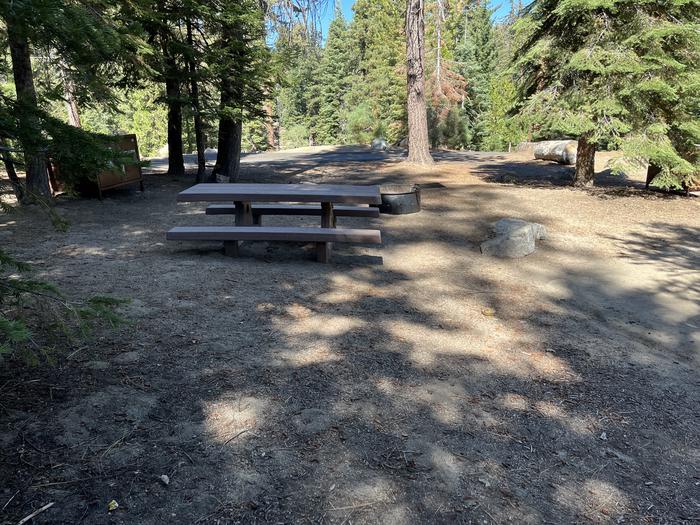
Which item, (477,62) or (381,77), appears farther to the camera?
(477,62)

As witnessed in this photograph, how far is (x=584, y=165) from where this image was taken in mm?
11469

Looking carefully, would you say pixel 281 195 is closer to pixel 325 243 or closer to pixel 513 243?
pixel 325 243

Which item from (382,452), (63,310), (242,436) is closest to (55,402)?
(242,436)

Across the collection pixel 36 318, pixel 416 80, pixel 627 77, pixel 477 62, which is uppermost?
pixel 477 62

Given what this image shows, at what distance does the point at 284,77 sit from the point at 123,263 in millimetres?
7193

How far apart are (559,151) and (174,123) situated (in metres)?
11.9

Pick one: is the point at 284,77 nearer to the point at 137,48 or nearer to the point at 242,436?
the point at 137,48

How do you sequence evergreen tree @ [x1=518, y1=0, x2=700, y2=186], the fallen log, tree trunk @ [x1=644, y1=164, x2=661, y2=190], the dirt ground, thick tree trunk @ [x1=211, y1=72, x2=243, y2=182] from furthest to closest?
the fallen log → thick tree trunk @ [x1=211, y1=72, x2=243, y2=182] → tree trunk @ [x1=644, y1=164, x2=661, y2=190] → evergreen tree @ [x1=518, y1=0, x2=700, y2=186] → the dirt ground

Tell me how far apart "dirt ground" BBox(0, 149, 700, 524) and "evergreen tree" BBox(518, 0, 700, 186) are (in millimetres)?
4190

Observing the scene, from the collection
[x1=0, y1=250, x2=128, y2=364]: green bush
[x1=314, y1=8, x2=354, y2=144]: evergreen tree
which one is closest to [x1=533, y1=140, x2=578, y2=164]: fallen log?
[x1=0, y1=250, x2=128, y2=364]: green bush

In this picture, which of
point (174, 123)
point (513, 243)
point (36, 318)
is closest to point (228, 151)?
point (174, 123)

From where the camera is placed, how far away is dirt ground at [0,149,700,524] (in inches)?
86.2

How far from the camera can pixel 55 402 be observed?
267cm

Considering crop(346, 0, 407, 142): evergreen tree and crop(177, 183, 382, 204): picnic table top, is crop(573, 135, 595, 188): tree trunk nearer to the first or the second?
crop(177, 183, 382, 204): picnic table top
